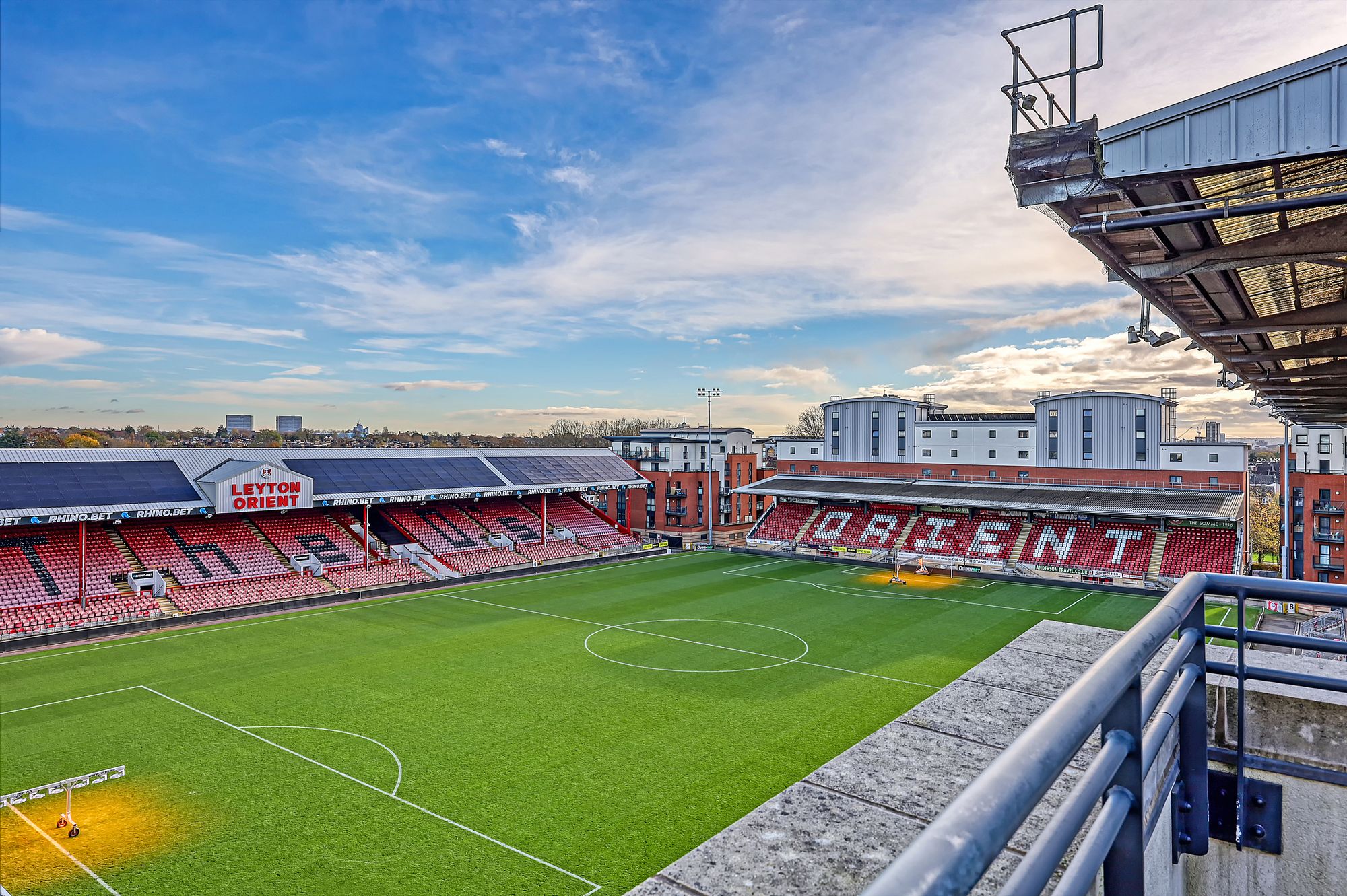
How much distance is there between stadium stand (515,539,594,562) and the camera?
145 ft

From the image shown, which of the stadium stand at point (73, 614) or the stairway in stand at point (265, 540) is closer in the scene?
the stadium stand at point (73, 614)

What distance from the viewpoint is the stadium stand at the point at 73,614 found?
26281 millimetres

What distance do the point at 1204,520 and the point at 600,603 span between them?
99.1 ft

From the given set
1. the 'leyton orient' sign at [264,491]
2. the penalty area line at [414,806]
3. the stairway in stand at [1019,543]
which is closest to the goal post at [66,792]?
the penalty area line at [414,806]

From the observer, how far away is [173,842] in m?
12.8

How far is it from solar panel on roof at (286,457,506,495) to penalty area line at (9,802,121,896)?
82.3ft

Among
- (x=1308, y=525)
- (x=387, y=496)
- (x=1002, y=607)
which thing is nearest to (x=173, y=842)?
(x=387, y=496)

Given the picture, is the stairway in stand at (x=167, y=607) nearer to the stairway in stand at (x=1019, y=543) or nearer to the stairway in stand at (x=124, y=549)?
the stairway in stand at (x=124, y=549)

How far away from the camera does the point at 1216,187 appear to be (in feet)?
23.3

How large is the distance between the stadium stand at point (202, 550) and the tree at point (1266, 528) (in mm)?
63592

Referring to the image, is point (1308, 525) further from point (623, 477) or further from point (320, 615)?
point (320, 615)

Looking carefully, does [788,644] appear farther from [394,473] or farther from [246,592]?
[394,473]

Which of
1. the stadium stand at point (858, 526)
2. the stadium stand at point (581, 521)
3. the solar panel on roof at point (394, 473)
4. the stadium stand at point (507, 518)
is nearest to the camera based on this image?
the solar panel on roof at point (394, 473)

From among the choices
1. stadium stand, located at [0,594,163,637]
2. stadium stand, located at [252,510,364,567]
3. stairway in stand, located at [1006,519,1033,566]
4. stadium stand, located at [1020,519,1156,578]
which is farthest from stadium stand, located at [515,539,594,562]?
stadium stand, located at [1020,519,1156,578]
